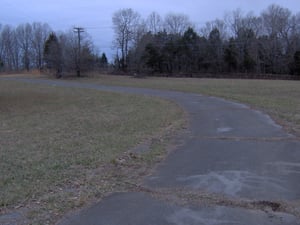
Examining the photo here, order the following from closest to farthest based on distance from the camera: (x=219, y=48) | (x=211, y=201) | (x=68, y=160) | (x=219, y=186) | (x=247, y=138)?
(x=211, y=201), (x=219, y=186), (x=68, y=160), (x=247, y=138), (x=219, y=48)

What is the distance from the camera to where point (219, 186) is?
631cm

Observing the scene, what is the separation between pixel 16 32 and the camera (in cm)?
12950

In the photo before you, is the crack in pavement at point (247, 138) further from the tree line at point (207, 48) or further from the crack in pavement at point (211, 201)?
the tree line at point (207, 48)

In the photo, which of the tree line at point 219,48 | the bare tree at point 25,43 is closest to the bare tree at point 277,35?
the tree line at point 219,48

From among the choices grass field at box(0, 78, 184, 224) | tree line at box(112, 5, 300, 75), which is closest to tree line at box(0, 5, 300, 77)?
tree line at box(112, 5, 300, 75)

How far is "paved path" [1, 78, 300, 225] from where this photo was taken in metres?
4.93

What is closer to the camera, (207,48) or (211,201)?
(211,201)

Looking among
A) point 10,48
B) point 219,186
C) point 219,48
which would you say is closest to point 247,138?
point 219,186

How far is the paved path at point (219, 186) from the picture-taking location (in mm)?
4934

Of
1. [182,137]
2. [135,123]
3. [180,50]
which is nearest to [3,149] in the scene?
[182,137]

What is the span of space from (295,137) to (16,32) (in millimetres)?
128202

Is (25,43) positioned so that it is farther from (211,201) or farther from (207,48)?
(211,201)

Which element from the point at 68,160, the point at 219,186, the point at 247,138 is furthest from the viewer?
the point at 247,138

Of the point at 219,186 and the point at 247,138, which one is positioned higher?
the point at 219,186
